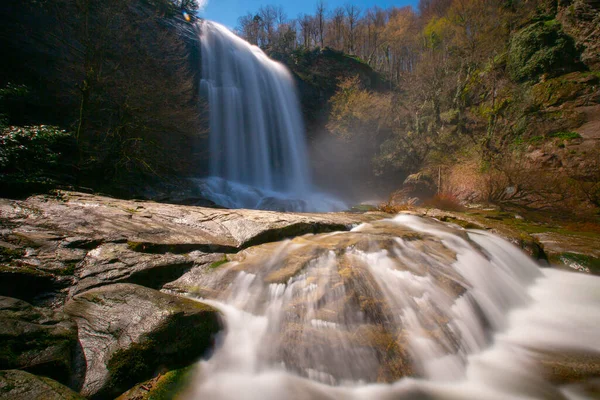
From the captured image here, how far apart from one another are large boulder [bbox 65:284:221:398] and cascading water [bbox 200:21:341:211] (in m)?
12.4

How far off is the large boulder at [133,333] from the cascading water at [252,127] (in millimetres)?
12376

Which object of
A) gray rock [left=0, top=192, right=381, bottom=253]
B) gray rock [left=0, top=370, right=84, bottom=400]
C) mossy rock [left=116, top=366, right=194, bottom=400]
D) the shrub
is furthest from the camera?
the shrub

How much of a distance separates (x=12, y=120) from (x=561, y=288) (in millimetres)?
16208

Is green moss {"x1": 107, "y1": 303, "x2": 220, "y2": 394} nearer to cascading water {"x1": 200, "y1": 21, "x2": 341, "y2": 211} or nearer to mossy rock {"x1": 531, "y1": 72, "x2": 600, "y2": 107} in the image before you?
cascading water {"x1": 200, "y1": 21, "x2": 341, "y2": 211}

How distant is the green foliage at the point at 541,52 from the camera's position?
537 inches

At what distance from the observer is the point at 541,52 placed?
1410 centimetres

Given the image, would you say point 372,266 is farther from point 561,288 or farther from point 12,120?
point 12,120

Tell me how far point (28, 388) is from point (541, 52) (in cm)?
2234

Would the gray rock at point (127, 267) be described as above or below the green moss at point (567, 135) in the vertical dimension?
below

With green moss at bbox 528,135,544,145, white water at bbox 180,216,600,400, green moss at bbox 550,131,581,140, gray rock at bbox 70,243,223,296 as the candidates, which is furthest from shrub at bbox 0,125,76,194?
green moss at bbox 550,131,581,140

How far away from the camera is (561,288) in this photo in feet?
15.0

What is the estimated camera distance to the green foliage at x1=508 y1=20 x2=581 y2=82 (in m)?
13.6

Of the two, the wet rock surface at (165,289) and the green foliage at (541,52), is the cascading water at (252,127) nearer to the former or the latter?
the wet rock surface at (165,289)

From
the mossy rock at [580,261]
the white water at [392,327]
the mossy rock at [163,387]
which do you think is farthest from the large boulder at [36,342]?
the mossy rock at [580,261]
